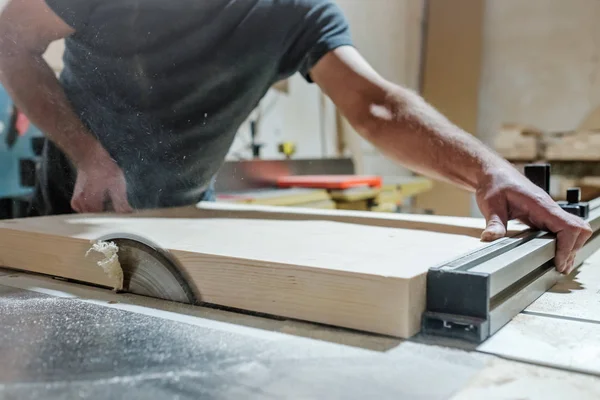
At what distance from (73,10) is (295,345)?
0.72 metres

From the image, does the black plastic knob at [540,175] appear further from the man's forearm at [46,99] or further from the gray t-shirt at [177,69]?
the man's forearm at [46,99]

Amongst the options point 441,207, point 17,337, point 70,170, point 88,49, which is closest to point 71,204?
point 70,170

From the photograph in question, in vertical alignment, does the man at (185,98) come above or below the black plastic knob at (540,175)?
above

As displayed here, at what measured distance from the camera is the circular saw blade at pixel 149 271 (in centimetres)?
68

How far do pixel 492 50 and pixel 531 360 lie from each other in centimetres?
272

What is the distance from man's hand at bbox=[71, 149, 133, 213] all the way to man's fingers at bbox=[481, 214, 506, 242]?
2.03 feet

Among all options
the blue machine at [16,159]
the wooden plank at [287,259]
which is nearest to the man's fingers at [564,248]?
the wooden plank at [287,259]

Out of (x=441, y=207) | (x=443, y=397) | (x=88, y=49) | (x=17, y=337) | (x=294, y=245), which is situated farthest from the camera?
(x=441, y=207)

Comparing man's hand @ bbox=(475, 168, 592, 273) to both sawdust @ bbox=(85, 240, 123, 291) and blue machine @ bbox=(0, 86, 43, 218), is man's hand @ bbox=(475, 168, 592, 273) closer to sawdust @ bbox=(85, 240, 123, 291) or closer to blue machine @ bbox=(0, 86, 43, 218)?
sawdust @ bbox=(85, 240, 123, 291)

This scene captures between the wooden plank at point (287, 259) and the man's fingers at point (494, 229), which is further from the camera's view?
the man's fingers at point (494, 229)

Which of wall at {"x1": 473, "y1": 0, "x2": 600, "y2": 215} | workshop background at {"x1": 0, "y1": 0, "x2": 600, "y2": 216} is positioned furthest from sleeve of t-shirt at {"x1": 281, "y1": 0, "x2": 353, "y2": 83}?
wall at {"x1": 473, "y1": 0, "x2": 600, "y2": 215}

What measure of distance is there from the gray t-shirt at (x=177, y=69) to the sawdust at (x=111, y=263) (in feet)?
0.87

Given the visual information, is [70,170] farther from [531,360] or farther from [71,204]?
[531,360]

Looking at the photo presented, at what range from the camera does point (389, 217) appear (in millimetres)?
1058
